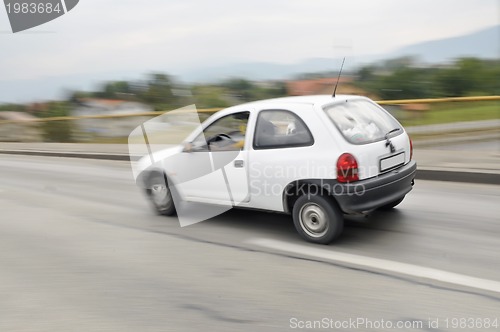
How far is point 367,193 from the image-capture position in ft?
16.4

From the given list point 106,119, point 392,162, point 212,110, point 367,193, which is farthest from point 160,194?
point 106,119

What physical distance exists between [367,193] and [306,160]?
70 centimetres

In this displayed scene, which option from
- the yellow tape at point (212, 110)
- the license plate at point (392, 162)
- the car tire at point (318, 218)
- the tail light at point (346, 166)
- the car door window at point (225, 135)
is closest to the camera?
the tail light at point (346, 166)

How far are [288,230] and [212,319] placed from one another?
2.33m

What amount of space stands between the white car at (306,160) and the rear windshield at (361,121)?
0.04 feet

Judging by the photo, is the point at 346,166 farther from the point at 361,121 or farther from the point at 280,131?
the point at 280,131

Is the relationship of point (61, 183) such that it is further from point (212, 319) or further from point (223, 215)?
point (212, 319)

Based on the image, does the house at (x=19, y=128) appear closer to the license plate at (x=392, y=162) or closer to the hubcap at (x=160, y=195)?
the hubcap at (x=160, y=195)

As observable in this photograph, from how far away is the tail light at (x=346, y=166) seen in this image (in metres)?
4.95

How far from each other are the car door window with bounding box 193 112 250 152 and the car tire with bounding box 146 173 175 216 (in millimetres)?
852

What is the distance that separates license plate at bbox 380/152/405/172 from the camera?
5238mm

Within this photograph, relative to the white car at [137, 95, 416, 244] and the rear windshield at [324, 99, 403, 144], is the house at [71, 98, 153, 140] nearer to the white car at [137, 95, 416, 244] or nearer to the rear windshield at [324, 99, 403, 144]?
the white car at [137, 95, 416, 244]

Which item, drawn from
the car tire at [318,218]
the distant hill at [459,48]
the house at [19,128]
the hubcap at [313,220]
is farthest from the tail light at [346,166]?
the house at [19,128]

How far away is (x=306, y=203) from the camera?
5.27 m
